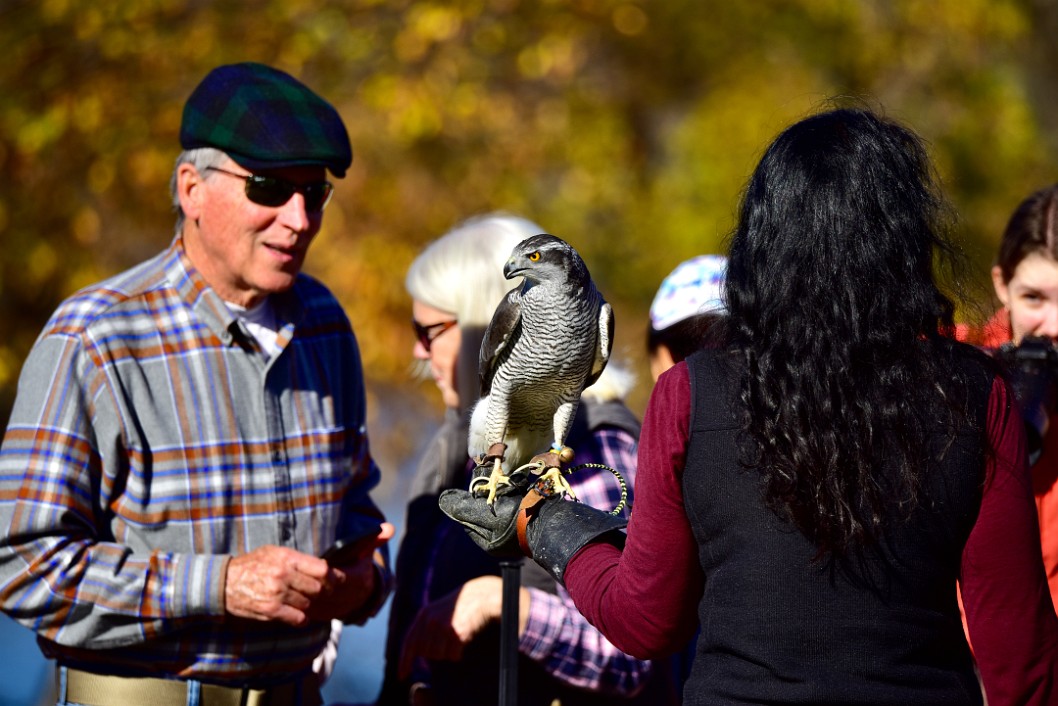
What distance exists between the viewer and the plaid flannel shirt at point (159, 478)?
248cm

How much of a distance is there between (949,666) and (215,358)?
1.86 metres

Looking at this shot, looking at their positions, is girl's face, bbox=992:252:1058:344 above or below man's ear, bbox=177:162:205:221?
below

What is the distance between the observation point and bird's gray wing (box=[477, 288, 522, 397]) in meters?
2.21

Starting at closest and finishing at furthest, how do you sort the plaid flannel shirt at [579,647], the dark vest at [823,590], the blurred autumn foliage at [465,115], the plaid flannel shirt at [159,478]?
1. the dark vest at [823,590]
2. the plaid flannel shirt at [159,478]
3. the plaid flannel shirt at [579,647]
4. the blurred autumn foliage at [465,115]

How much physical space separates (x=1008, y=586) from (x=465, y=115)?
5457 mm

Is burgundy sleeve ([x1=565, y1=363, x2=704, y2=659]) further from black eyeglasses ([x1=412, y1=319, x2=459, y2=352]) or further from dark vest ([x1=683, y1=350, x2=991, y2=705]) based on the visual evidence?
black eyeglasses ([x1=412, y1=319, x2=459, y2=352])

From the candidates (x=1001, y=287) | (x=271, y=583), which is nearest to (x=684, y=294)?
(x=1001, y=287)

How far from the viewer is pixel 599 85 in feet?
37.7

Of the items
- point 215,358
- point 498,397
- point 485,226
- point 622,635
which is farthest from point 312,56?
point 622,635

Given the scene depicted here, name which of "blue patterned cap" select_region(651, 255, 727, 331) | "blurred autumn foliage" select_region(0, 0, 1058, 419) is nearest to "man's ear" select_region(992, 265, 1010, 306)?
"blurred autumn foliage" select_region(0, 0, 1058, 419)

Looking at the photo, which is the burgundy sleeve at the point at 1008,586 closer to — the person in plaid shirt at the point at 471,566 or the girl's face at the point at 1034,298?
the person in plaid shirt at the point at 471,566

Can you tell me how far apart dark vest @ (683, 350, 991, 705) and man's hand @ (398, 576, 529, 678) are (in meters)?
1.07

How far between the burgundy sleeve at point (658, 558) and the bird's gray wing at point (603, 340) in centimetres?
39

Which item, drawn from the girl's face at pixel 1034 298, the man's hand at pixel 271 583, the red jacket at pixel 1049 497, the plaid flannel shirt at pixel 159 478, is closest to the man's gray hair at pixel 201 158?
the plaid flannel shirt at pixel 159 478
